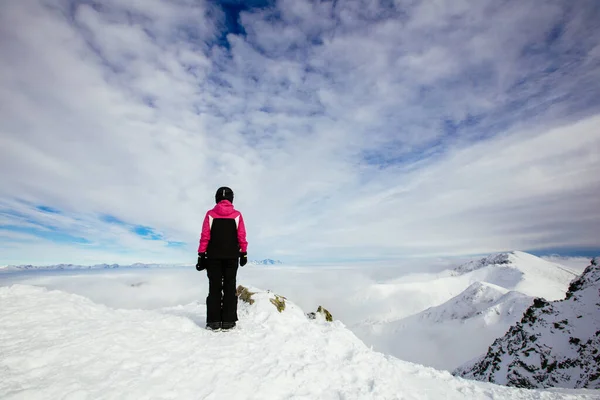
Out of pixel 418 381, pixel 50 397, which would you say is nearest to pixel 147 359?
pixel 50 397

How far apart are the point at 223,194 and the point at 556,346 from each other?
159 metres

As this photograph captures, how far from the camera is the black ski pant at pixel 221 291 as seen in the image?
8.29 meters

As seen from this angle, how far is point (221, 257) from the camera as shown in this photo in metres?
8.31

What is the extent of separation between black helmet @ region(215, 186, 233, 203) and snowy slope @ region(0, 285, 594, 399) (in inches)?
155

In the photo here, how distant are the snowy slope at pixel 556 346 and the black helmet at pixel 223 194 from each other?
128 metres

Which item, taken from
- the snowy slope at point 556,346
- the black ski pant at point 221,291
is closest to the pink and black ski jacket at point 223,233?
the black ski pant at point 221,291

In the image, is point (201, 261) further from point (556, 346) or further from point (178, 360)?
point (556, 346)

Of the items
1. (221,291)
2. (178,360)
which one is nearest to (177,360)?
(178,360)

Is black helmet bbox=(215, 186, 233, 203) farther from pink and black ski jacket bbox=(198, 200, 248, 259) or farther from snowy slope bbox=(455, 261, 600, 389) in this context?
snowy slope bbox=(455, 261, 600, 389)

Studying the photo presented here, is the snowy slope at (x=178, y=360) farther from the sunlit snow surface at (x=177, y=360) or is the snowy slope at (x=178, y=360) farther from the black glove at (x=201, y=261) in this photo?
the black glove at (x=201, y=261)

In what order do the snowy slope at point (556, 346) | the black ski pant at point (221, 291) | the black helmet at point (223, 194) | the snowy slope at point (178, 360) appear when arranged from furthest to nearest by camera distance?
1. the snowy slope at point (556, 346)
2. the black helmet at point (223, 194)
3. the black ski pant at point (221, 291)
4. the snowy slope at point (178, 360)

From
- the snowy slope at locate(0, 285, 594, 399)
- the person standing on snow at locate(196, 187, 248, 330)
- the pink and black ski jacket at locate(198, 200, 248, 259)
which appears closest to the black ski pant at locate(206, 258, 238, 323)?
the person standing on snow at locate(196, 187, 248, 330)

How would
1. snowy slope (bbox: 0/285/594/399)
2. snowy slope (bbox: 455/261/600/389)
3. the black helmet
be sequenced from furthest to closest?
1. snowy slope (bbox: 455/261/600/389)
2. the black helmet
3. snowy slope (bbox: 0/285/594/399)

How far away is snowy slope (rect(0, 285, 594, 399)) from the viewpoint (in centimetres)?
477
